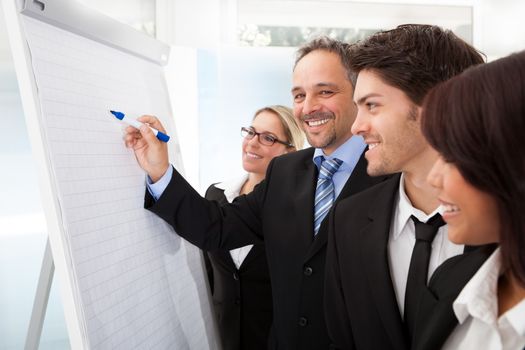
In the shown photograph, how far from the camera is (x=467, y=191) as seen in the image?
763 millimetres

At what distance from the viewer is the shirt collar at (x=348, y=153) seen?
153 centimetres

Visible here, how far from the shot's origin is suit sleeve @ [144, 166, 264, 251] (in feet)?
4.53

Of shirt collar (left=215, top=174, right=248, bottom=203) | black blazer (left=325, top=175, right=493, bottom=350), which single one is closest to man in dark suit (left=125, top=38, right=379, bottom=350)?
black blazer (left=325, top=175, right=493, bottom=350)

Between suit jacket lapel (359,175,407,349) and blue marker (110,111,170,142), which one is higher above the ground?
blue marker (110,111,170,142)

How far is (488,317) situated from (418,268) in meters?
0.30

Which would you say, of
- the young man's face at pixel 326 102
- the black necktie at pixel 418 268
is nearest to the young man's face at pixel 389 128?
the black necktie at pixel 418 268

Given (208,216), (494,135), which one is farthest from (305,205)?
(494,135)

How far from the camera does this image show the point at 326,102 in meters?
1.59

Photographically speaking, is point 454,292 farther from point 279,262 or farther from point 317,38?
point 317,38

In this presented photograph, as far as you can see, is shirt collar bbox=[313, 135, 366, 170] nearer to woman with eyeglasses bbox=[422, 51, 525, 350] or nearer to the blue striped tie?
the blue striped tie

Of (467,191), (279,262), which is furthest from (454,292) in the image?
(279,262)

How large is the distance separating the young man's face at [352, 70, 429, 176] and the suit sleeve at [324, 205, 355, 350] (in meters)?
0.19

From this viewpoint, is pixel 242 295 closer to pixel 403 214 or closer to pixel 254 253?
pixel 254 253

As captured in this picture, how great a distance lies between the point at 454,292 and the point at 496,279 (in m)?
0.14
